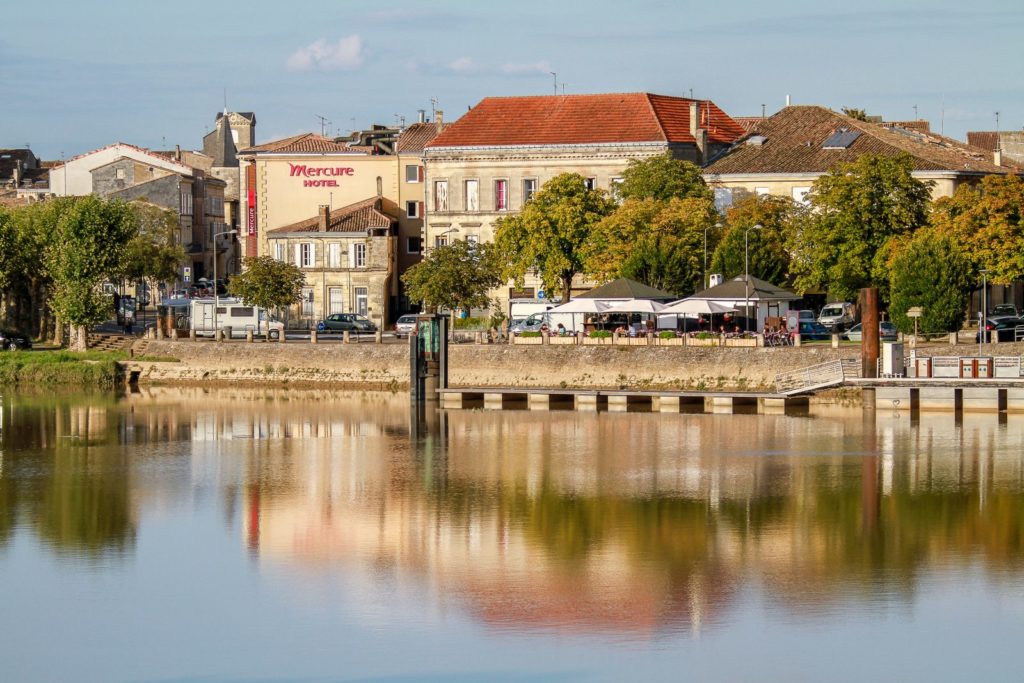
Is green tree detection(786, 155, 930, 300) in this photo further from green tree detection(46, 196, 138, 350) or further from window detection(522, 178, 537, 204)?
green tree detection(46, 196, 138, 350)

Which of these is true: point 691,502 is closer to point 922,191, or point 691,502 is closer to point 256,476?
point 256,476

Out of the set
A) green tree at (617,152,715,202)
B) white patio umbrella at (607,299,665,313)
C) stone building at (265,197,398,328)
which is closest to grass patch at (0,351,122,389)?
stone building at (265,197,398,328)

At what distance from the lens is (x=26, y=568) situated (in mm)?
39469

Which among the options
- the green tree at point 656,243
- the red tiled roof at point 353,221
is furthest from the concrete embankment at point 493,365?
the red tiled roof at point 353,221

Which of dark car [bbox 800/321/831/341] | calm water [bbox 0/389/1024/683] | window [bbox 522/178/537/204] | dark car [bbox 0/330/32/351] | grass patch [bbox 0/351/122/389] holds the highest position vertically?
window [bbox 522/178/537/204]

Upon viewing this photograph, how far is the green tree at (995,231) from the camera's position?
74.6 m

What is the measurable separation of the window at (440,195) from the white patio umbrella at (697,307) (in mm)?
24679

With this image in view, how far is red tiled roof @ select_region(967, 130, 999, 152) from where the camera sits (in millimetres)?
117562

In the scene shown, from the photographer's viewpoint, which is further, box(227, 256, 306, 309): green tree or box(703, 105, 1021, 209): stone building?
box(227, 256, 306, 309): green tree

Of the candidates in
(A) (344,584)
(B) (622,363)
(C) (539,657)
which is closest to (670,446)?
(B) (622,363)

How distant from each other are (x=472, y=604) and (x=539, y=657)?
13.6ft

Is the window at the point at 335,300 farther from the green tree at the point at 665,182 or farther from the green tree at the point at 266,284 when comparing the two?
the green tree at the point at 665,182

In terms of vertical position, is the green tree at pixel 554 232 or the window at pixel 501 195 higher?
the window at pixel 501 195

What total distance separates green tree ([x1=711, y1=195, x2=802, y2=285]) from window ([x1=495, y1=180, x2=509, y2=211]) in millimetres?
13408
